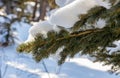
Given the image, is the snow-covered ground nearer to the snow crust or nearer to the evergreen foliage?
the evergreen foliage

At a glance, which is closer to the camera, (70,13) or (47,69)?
→ (70,13)

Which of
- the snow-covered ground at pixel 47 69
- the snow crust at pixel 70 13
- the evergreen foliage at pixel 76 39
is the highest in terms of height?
the snow-covered ground at pixel 47 69

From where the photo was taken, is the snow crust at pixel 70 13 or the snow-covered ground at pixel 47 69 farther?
the snow-covered ground at pixel 47 69

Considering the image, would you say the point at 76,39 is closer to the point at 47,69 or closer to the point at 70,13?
the point at 70,13

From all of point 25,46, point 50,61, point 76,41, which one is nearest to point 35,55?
point 25,46

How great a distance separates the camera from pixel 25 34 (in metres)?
11.4

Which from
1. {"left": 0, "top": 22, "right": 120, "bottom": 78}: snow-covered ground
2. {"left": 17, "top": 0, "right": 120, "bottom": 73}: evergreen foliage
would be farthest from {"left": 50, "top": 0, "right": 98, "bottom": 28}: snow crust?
{"left": 0, "top": 22, "right": 120, "bottom": 78}: snow-covered ground

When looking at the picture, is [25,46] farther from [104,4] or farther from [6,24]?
[6,24]

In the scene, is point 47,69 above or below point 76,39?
above

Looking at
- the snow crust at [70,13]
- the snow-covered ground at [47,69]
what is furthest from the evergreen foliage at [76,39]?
the snow-covered ground at [47,69]

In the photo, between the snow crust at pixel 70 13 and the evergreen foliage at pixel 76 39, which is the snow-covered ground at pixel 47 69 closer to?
the evergreen foliage at pixel 76 39

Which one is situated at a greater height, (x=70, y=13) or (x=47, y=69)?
(x=47, y=69)

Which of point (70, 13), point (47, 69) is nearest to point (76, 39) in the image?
point (70, 13)

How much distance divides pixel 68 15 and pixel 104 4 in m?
0.24
